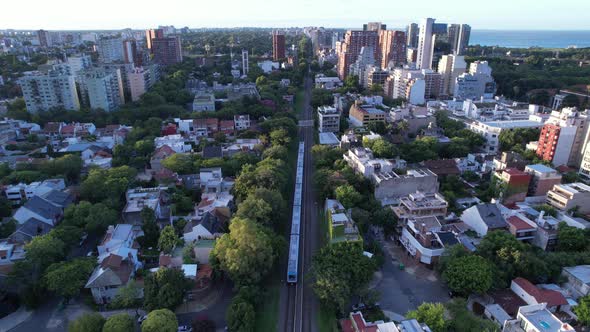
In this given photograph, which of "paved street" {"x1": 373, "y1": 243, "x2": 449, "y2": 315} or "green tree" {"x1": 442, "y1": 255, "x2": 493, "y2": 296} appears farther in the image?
"paved street" {"x1": 373, "y1": 243, "x2": 449, "y2": 315}

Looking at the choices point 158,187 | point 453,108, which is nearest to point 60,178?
point 158,187

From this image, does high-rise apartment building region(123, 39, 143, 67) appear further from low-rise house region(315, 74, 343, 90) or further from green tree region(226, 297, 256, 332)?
green tree region(226, 297, 256, 332)

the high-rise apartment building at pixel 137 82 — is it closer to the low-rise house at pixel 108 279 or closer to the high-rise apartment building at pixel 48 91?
the high-rise apartment building at pixel 48 91

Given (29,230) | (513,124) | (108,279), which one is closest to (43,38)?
(29,230)

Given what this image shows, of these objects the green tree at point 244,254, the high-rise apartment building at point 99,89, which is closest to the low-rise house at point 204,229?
the green tree at point 244,254

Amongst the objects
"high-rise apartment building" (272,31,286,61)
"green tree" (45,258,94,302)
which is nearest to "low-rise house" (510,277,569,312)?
"green tree" (45,258,94,302)

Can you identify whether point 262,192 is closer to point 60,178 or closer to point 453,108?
point 60,178

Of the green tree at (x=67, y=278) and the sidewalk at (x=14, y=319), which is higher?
the green tree at (x=67, y=278)

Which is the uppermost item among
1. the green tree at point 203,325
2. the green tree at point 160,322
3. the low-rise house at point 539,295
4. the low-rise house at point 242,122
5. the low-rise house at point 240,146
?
the low-rise house at point 242,122
